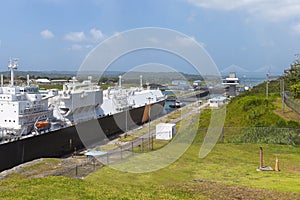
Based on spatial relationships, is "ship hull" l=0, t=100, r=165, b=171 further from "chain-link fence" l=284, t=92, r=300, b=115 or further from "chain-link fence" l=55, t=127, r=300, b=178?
"chain-link fence" l=284, t=92, r=300, b=115

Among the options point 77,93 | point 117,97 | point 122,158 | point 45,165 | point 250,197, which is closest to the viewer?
point 250,197

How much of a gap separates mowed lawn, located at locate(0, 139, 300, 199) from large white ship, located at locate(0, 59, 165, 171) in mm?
8047

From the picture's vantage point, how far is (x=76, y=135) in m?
26.6

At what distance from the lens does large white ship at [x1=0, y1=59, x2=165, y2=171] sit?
20906 millimetres

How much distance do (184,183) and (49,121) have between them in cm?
2188

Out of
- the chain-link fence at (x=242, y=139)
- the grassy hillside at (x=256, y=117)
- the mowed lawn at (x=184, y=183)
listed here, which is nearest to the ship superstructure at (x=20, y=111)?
the chain-link fence at (x=242, y=139)

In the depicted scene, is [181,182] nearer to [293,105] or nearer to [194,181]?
[194,181]

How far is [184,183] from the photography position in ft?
30.9

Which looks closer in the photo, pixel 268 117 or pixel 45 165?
pixel 45 165

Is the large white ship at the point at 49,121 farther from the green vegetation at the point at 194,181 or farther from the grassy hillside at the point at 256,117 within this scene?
the grassy hillside at the point at 256,117

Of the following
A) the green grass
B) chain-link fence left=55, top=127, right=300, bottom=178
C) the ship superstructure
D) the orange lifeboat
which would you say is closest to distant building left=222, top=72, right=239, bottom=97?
the ship superstructure

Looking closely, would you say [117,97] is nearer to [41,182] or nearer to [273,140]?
[273,140]

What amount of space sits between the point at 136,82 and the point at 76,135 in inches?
1779

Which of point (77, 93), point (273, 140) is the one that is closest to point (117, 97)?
point (77, 93)
